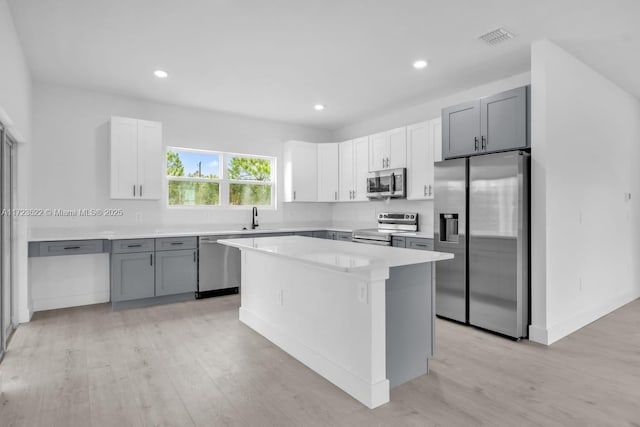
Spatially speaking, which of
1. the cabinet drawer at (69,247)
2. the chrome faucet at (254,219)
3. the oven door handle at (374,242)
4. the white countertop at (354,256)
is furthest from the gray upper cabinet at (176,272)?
the oven door handle at (374,242)

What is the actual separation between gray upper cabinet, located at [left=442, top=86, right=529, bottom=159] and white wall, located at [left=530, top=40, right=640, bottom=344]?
5.5 inches

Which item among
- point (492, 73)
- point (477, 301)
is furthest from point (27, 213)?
point (492, 73)

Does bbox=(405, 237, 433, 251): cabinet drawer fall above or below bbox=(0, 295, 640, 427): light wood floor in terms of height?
above

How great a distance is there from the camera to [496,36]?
3096 mm

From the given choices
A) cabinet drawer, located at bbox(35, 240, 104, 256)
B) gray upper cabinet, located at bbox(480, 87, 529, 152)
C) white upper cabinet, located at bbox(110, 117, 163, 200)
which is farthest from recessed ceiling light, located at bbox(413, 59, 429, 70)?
cabinet drawer, located at bbox(35, 240, 104, 256)

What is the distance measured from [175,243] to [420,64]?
3584mm

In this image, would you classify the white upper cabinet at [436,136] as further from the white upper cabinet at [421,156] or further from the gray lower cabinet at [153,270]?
the gray lower cabinet at [153,270]

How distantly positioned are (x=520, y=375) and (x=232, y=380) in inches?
80.7

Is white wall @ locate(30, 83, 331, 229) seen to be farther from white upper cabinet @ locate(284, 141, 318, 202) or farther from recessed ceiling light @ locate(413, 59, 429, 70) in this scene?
recessed ceiling light @ locate(413, 59, 429, 70)

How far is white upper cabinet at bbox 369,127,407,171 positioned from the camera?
16.3 ft

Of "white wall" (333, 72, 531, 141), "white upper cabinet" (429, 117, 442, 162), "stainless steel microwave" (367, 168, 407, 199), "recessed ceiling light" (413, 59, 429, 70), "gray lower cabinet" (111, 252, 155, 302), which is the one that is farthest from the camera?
"stainless steel microwave" (367, 168, 407, 199)

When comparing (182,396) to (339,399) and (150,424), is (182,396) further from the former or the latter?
(339,399)

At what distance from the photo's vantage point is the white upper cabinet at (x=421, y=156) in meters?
4.57

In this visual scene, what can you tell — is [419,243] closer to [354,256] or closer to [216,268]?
[354,256]
